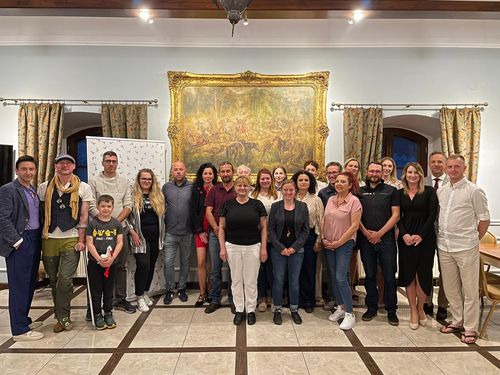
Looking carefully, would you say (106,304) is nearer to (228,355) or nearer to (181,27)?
(228,355)

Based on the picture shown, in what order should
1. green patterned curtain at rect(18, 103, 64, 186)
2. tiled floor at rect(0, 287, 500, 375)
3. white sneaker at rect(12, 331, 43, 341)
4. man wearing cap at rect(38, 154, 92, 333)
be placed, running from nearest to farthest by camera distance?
1. tiled floor at rect(0, 287, 500, 375)
2. white sneaker at rect(12, 331, 43, 341)
3. man wearing cap at rect(38, 154, 92, 333)
4. green patterned curtain at rect(18, 103, 64, 186)

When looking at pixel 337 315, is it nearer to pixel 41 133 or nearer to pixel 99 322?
pixel 99 322

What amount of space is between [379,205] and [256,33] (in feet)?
10.1

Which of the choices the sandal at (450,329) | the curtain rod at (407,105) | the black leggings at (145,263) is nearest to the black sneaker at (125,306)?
the black leggings at (145,263)

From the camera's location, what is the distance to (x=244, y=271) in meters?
3.54

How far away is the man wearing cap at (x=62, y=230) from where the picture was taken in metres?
3.35

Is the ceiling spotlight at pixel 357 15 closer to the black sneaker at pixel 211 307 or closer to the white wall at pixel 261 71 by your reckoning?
the white wall at pixel 261 71

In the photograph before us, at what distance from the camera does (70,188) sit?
339cm

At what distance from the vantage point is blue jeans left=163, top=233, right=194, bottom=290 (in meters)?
4.24

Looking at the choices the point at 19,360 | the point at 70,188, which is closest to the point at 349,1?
the point at 70,188

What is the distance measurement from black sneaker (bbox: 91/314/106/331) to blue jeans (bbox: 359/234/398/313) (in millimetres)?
2712

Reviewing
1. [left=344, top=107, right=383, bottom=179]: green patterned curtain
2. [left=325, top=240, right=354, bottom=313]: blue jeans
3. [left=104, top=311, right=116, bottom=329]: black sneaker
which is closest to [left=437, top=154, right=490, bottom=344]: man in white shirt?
[left=325, top=240, right=354, bottom=313]: blue jeans

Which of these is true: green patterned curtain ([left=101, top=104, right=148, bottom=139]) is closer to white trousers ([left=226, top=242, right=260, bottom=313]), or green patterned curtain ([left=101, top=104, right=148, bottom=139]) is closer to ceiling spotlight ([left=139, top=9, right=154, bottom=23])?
ceiling spotlight ([left=139, top=9, right=154, bottom=23])

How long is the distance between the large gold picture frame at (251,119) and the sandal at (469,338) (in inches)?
106
